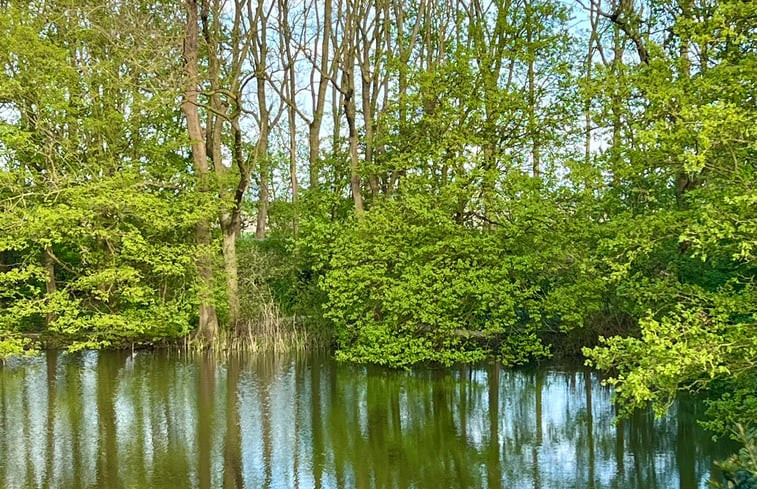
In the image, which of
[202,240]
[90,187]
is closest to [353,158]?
[202,240]

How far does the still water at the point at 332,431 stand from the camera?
6871 mm

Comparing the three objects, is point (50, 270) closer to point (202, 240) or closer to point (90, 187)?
point (90, 187)

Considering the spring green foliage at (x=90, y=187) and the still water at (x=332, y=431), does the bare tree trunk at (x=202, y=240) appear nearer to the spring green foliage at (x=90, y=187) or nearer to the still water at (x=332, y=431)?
the spring green foliage at (x=90, y=187)

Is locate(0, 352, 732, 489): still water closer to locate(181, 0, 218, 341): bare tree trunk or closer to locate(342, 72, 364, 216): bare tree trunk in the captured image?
locate(181, 0, 218, 341): bare tree trunk

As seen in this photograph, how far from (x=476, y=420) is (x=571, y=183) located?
4454 millimetres

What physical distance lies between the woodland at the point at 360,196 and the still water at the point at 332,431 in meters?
0.73

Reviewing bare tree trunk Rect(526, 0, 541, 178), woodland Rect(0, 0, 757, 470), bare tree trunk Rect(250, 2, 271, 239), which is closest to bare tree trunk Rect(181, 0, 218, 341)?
woodland Rect(0, 0, 757, 470)

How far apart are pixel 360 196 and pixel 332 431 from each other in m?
6.19

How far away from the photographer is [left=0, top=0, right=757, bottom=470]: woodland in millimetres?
10453

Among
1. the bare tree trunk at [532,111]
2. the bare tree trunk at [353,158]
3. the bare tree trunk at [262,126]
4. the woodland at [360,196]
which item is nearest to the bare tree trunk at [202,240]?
the woodland at [360,196]

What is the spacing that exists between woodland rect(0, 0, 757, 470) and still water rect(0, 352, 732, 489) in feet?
2.40

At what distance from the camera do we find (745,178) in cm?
612

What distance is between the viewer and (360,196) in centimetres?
1370

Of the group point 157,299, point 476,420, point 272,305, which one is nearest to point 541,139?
point 476,420
